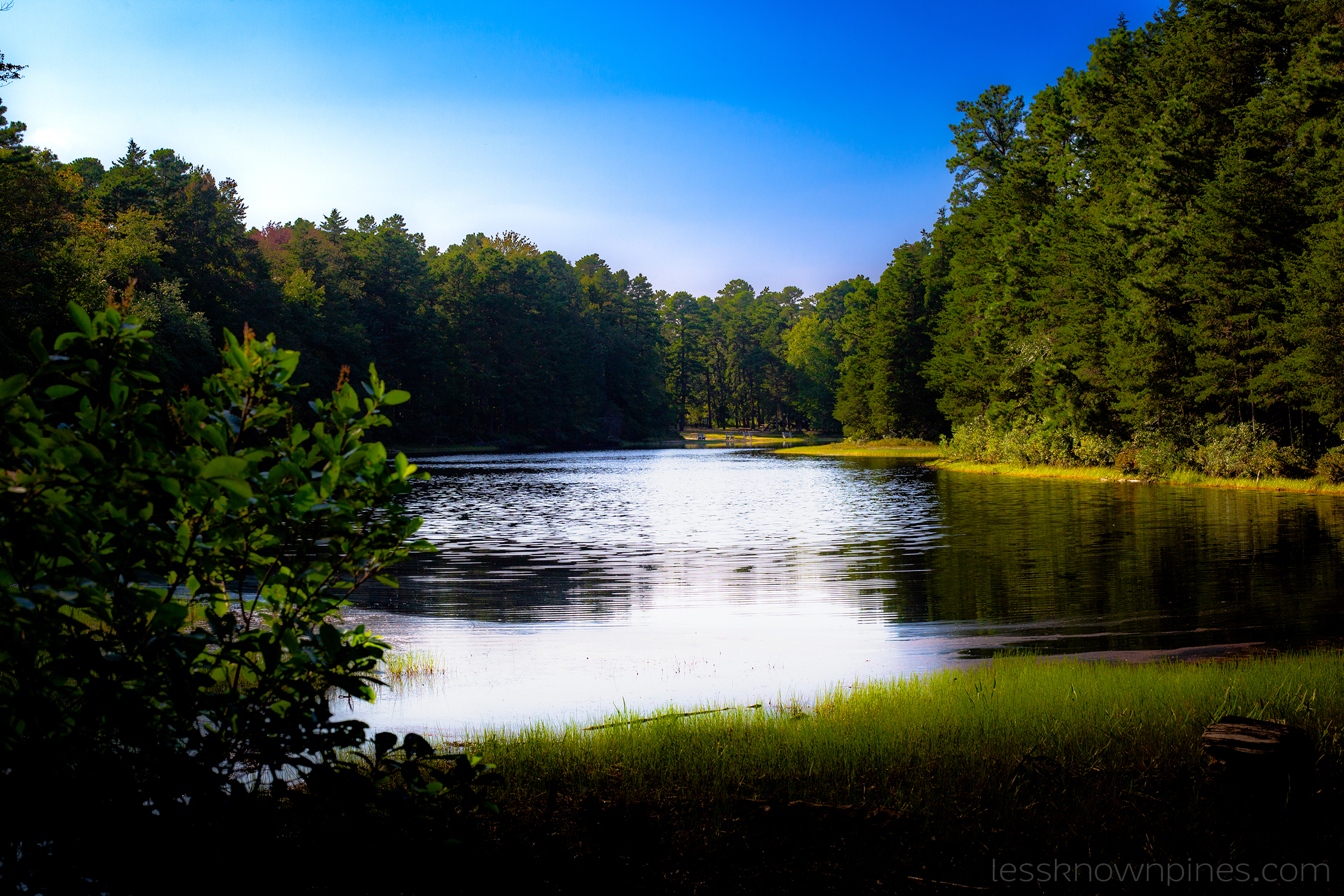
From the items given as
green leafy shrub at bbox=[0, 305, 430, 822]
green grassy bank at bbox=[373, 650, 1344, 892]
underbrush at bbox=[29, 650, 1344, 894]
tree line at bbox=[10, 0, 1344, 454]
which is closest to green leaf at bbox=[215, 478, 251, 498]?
green leafy shrub at bbox=[0, 305, 430, 822]

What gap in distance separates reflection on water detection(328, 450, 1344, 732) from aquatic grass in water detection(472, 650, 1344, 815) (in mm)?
1734

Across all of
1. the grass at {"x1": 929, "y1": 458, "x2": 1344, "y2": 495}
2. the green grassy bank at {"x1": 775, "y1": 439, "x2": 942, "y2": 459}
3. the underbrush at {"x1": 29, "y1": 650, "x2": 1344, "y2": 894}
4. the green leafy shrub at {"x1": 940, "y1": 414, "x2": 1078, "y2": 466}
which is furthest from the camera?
the green grassy bank at {"x1": 775, "y1": 439, "x2": 942, "y2": 459}

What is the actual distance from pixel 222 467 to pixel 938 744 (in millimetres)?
4661

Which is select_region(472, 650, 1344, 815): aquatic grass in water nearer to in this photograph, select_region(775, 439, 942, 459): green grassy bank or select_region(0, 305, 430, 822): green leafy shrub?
select_region(0, 305, 430, 822): green leafy shrub

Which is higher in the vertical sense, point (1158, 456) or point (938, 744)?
point (1158, 456)

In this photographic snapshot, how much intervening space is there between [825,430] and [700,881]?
413 ft

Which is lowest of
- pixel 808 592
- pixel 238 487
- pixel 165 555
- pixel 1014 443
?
pixel 808 592

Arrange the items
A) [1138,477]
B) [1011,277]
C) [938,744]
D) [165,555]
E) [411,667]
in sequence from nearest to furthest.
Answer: [165,555] → [938,744] → [411,667] → [1138,477] → [1011,277]

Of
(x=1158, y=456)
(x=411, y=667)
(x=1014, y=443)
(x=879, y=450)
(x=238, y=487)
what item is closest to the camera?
(x=238, y=487)

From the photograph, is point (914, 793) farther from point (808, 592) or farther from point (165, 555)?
point (808, 592)

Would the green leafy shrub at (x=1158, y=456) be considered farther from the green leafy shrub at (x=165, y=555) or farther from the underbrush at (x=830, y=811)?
the green leafy shrub at (x=165, y=555)

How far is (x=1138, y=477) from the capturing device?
3784cm

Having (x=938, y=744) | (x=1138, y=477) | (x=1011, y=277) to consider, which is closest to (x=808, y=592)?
(x=938, y=744)

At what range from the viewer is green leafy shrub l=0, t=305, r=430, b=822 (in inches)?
103
